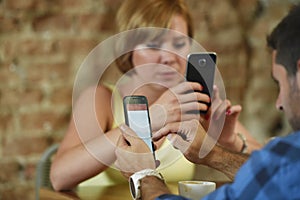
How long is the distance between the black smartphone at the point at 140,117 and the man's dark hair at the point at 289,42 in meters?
0.38

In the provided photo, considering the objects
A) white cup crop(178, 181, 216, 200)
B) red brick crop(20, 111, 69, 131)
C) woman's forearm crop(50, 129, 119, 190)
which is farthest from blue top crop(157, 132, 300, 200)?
red brick crop(20, 111, 69, 131)

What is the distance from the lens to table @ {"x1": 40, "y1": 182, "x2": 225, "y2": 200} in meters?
1.39

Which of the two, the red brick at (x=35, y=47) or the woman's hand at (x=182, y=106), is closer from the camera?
the woman's hand at (x=182, y=106)

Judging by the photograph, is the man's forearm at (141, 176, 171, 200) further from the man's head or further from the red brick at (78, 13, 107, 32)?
the red brick at (78, 13, 107, 32)

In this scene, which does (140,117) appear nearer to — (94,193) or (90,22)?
(94,193)

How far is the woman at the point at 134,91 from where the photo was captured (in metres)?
1.56

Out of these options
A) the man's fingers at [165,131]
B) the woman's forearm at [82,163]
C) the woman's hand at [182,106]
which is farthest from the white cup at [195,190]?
the woman's forearm at [82,163]

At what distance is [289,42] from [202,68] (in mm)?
451

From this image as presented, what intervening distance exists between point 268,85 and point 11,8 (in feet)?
3.19

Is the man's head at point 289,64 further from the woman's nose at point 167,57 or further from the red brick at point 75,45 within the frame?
the red brick at point 75,45

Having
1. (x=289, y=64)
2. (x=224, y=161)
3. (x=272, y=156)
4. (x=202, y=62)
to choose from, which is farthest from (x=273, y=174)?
(x=202, y=62)

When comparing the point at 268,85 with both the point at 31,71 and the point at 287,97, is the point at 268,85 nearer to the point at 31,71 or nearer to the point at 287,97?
the point at 31,71

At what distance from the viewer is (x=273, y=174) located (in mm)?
823

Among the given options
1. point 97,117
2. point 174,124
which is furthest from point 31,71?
point 174,124
